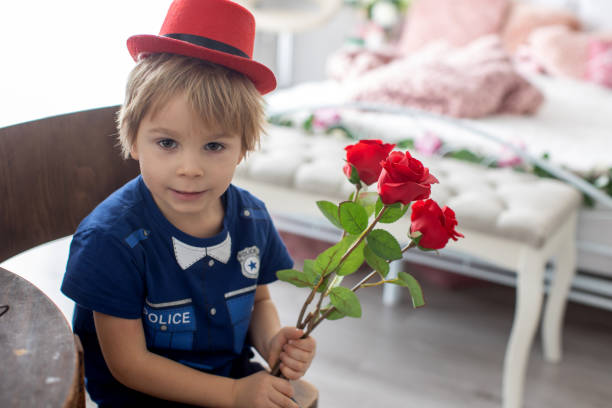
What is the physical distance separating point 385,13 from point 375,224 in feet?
10.9

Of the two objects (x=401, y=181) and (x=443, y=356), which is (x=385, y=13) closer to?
(x=443, y=356)

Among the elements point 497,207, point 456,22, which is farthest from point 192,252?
point 456,22

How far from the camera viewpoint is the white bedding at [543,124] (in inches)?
82.3

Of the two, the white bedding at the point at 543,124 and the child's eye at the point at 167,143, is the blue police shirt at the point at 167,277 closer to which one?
the child's eye at the point at 167,143

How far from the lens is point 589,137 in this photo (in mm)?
2281

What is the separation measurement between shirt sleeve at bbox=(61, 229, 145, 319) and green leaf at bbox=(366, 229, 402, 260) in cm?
32

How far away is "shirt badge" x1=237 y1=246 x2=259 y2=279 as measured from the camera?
0.84 metres

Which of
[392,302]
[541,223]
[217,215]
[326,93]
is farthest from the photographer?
[326,93]

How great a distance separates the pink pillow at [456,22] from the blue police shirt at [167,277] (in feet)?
8.85

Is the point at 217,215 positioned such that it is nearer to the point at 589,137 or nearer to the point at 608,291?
the point at 608,291

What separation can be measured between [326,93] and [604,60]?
54.4 inches

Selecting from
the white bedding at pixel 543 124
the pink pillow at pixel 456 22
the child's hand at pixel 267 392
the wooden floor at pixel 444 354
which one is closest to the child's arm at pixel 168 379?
the child's hand at pixel 267 392

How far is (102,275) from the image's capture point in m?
0.72

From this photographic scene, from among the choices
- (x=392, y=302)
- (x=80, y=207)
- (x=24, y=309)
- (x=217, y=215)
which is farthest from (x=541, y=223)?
(x=24, y=309)
